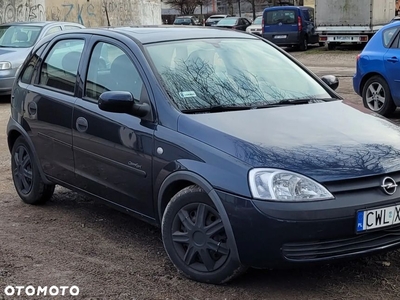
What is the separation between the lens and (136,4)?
30.6 meters

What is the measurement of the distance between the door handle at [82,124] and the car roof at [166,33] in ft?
2.29

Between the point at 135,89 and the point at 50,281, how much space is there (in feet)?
4.80

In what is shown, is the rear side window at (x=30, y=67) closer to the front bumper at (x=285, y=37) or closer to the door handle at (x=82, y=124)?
the door handle at (x=82, y=124)

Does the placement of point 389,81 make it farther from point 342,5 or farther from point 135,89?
point 342,5

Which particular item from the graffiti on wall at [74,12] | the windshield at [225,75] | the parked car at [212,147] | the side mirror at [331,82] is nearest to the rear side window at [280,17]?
the graffiti on wall at [74,12]

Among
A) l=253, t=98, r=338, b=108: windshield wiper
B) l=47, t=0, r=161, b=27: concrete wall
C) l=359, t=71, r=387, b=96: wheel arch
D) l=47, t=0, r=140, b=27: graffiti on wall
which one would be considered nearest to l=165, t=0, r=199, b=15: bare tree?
l=47, t=0, r=161, b=27: concrete wall

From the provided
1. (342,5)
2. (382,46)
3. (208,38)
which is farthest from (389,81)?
(342,5)

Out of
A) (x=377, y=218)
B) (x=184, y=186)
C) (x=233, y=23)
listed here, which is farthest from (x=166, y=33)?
(x=233, y=23)

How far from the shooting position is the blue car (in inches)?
399

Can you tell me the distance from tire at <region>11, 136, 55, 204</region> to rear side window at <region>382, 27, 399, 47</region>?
6.40 metres

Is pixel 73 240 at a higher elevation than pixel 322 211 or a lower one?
lower

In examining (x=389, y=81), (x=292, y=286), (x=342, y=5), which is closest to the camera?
(x=292, y=286)

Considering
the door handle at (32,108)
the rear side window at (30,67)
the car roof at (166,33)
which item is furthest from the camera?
the rear side window at (30,67)

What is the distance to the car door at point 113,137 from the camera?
4.57m
